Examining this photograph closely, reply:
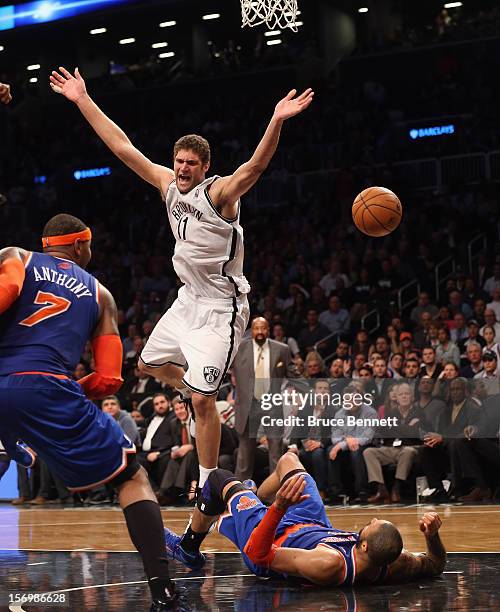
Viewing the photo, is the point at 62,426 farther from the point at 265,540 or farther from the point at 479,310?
the point at 479,310

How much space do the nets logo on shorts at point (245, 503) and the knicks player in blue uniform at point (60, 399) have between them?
0.89m

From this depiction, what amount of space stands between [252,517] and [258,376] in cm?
572

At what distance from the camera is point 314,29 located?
2441cm

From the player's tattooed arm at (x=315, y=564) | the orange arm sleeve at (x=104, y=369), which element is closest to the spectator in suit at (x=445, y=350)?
the player's tattooed arm at (x=315, y=564)

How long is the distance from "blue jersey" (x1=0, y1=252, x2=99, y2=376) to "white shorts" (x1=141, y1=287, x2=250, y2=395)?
5.75 feet

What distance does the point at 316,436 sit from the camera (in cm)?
1090

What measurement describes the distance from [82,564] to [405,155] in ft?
47.2

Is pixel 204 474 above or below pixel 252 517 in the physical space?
above

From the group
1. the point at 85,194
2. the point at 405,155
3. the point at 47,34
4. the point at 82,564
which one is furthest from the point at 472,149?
the point at 82,564

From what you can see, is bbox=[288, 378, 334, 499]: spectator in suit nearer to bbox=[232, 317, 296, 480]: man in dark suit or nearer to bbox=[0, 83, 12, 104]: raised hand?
bbox=[232, 317, 296, 480]: man in dark suit

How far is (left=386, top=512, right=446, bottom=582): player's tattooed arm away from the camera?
5.27 metres

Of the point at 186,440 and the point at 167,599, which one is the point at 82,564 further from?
the point at 186,440

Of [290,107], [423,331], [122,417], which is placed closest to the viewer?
[290,107]

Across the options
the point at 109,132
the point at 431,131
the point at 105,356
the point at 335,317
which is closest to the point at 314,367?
the point at 335,317
